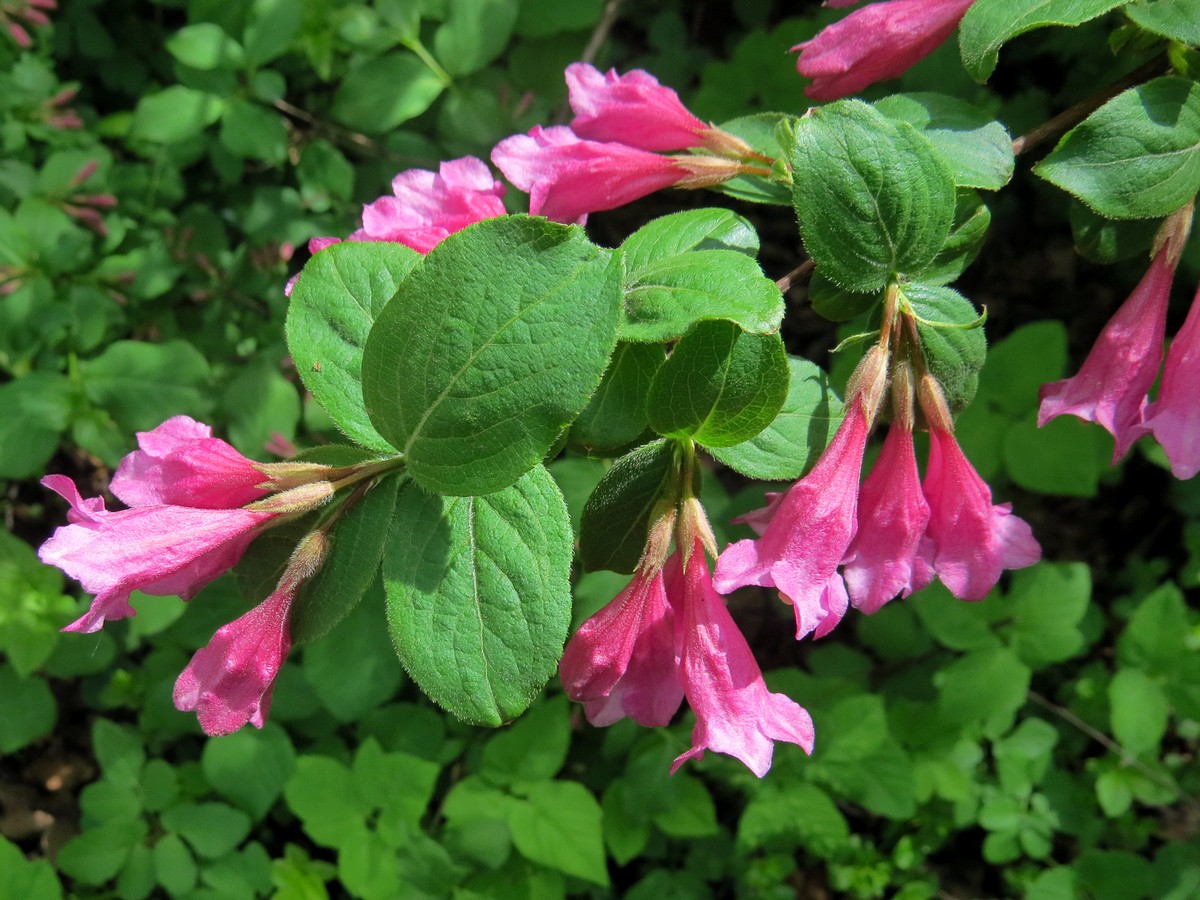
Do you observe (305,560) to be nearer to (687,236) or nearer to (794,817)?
(687,236)

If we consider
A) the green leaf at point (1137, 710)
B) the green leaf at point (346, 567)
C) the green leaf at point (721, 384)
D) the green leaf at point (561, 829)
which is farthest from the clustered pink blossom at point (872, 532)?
the green leaf at point (1137, 710)

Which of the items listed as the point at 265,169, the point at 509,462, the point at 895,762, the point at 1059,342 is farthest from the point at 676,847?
the point at 265,169

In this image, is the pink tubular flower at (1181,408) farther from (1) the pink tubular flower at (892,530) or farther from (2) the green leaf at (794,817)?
(2) the green leaf at (794,817)

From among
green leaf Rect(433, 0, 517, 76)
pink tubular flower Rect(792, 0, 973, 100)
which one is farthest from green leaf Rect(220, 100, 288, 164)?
pink tubular flower Rect(792, 0, 973, 100)

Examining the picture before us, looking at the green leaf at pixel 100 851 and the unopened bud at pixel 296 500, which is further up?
the unopened bud at pixel 296 500

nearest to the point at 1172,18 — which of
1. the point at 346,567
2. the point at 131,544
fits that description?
the point at 346,567

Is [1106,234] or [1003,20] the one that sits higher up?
[1003,20]
